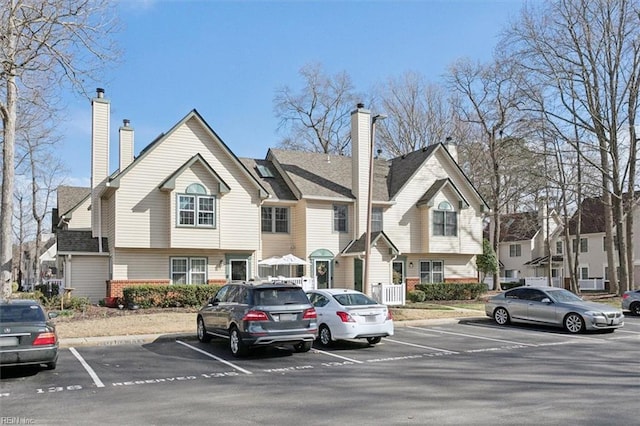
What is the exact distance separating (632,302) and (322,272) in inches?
568

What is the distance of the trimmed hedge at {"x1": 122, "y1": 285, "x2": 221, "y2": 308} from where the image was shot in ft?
85.0

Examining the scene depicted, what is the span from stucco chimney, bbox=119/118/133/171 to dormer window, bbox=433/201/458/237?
1663 cm

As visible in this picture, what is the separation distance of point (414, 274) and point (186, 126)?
15.0 metres

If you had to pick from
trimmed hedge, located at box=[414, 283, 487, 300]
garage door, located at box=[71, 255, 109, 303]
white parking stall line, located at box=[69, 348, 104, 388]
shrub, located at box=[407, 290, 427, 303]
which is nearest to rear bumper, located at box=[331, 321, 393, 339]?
white parking stall line, located at box=[69, 348, 104, 388]

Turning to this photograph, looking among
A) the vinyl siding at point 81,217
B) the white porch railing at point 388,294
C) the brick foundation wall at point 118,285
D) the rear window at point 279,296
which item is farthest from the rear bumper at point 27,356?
the vinyl siding at point 81,217

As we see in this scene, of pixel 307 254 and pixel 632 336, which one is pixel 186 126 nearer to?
pixel 307 254

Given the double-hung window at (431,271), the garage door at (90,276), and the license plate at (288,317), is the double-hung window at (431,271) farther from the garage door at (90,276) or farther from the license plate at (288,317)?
the license plate at (288,317)

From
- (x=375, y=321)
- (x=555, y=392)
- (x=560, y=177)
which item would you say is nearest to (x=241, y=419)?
(x=555, y=392)

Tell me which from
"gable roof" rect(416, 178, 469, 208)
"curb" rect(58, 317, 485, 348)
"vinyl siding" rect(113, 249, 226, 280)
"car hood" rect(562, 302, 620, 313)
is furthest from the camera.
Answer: "gable roof" rect(416, 178, 469, 208)

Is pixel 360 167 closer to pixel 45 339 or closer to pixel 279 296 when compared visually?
pixel 279 296

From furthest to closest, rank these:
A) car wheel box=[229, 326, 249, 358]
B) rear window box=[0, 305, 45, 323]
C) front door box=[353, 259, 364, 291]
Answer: front door box=[353, 259, 364, 291] → car wheel box=[229, 326, 249, 358] → rear window box=[0, 305, 45, 323]

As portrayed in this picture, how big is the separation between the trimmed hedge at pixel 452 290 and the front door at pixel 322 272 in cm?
509

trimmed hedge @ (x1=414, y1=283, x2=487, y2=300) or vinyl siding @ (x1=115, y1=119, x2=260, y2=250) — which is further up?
vinyl siding @ (x1=115, y1=119, x2=260, y2=250)

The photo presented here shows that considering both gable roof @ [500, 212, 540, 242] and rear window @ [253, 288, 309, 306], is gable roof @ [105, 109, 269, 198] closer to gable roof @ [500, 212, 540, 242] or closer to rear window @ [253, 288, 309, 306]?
rear window @ [253, 288, 309, 306]
